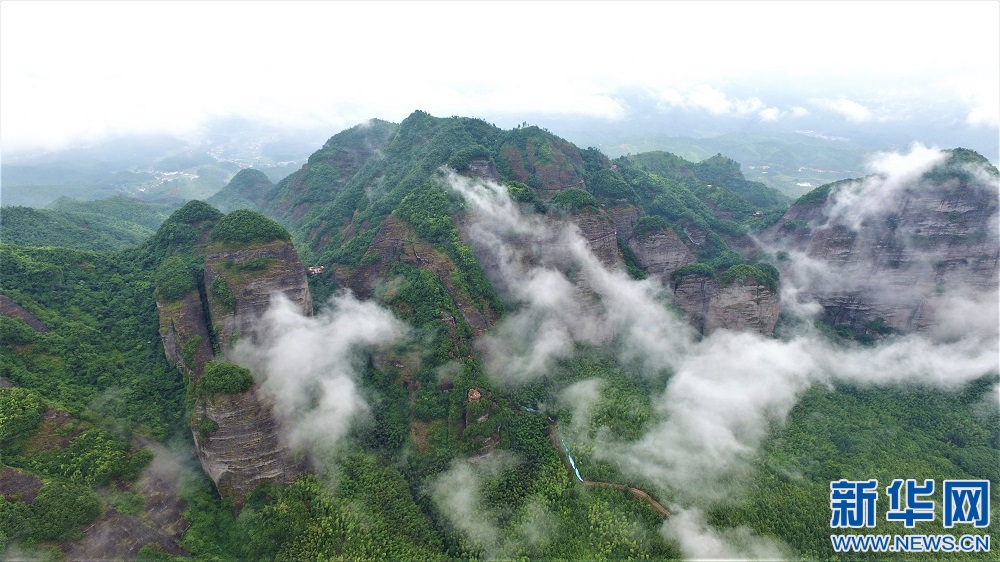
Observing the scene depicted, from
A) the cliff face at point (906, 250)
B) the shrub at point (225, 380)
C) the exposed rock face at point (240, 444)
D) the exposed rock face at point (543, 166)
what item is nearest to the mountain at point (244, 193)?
the exposed rock face at point (543, 166)

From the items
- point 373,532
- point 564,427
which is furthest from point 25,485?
point 564,427

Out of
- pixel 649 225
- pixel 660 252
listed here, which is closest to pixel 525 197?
pixel 649 225

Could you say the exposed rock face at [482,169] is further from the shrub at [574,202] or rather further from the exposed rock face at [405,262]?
the exposed rock face at [405,262]

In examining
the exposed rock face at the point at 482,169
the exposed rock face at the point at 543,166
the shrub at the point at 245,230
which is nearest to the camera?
the shrub at the point at 245,230

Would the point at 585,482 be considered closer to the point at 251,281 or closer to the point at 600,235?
the point at 600,235

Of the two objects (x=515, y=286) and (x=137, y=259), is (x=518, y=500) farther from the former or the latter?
(x=137, y=259)

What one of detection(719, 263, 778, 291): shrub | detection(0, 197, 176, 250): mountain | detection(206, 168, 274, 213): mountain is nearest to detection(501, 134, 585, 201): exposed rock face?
detection(719, 263, 778, 291): shrub

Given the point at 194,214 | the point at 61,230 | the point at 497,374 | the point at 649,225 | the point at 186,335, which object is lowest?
the point at 497,374
